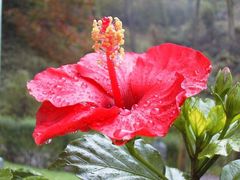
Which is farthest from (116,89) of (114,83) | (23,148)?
(23,148)

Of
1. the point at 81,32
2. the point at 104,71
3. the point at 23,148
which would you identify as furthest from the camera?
the point at 81,32

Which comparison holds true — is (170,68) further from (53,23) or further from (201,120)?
(53,23)

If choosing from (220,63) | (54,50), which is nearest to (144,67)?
(220,63)

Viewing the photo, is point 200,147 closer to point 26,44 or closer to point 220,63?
point 220,63

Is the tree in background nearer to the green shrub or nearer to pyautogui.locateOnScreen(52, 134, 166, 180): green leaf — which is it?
the green shrub

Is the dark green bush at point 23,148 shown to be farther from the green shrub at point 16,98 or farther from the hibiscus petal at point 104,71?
the hibiscus petal at point 104,71
